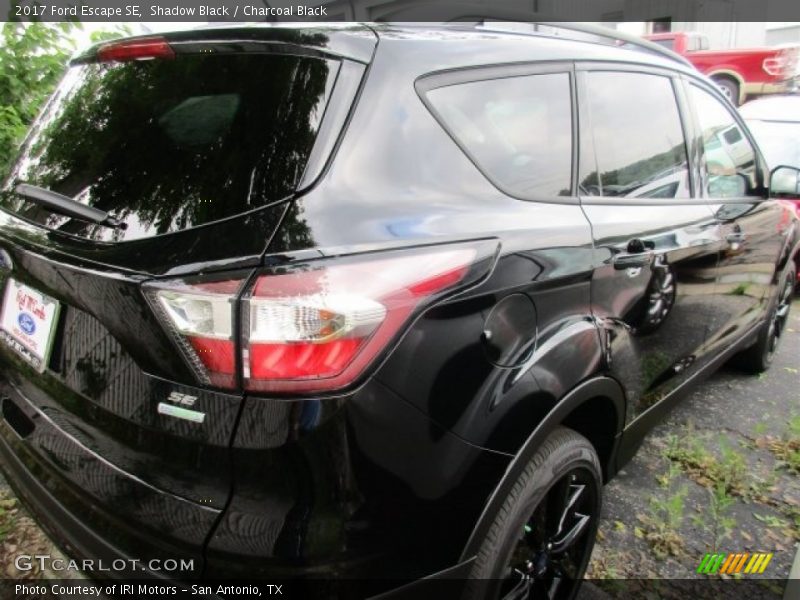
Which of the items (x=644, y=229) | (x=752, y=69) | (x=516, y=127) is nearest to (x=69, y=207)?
(x=516, y=127)

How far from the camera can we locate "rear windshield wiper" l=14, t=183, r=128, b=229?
1.42 metres

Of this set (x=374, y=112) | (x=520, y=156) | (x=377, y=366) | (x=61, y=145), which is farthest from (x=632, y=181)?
(x=61, y=145)

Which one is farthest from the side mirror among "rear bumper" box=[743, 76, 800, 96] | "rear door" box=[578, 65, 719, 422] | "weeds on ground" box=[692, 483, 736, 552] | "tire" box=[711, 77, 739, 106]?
"tire" box=[711, 77, 739, 106]

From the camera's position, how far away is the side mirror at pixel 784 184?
3.38 meters

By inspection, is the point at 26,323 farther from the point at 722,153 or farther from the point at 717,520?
the point at 722,153

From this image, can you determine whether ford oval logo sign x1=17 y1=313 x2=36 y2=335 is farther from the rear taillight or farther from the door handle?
the door handle

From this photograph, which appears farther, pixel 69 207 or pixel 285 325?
pixel 69 207

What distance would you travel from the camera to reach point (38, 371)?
1607 mm

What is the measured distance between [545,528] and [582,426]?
1.21ft

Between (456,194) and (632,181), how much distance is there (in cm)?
102

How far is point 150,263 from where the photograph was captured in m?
1.27

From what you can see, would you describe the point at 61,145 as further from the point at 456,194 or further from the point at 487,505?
the point at 487,505

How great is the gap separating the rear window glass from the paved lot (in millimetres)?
1469

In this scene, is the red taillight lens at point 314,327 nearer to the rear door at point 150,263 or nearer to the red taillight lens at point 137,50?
the rear door at point 150,263
